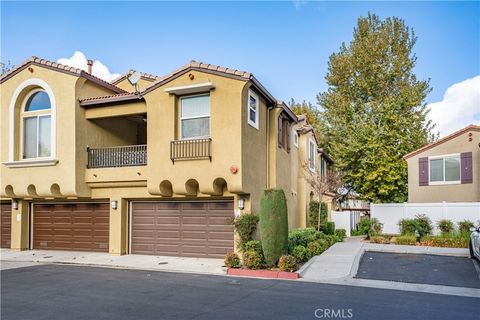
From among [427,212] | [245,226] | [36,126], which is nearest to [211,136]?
[245,226]

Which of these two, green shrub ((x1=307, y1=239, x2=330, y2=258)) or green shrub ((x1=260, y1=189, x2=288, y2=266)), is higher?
green shrub ((x1=260, y1=189, x2=288, y2=266))

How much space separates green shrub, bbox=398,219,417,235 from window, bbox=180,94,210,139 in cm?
1114

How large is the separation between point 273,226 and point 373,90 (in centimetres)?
2354

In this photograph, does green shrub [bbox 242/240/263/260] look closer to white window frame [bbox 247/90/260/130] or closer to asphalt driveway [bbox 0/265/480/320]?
asphalt driveway [bbox 0/265/480/320]

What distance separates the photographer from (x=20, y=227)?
61.2ft

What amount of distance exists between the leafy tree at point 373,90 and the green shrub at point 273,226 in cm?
1542

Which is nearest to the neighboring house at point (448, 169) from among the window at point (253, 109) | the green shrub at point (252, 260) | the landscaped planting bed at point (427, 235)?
the landscaped planting bed at point (427, 235)

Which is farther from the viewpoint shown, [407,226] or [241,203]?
[407,226]

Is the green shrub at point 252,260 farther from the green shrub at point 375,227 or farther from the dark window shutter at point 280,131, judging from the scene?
the green shrub at point 375,227

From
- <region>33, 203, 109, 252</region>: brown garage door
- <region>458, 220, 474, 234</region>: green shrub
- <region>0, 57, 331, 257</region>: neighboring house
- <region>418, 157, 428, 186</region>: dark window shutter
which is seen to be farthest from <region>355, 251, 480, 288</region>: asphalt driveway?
<region>33, 203, 109, 252</region>: brown garage door

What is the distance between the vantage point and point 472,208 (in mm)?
19234

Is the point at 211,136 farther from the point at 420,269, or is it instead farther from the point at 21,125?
the point at 21,125

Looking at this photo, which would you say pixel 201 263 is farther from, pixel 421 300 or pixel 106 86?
pixel 106 86

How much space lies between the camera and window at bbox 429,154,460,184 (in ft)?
72.8
